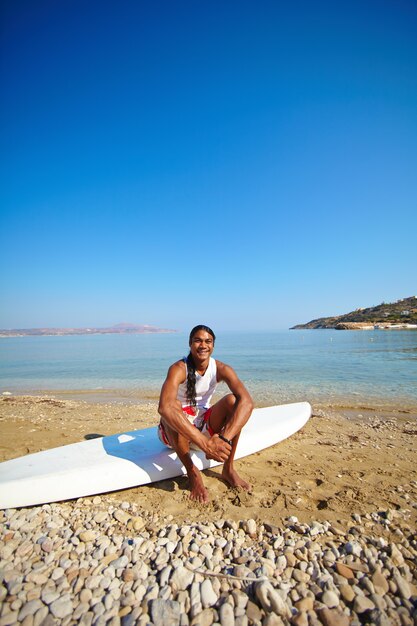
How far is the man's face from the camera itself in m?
3.18

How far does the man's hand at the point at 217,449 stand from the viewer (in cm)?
289

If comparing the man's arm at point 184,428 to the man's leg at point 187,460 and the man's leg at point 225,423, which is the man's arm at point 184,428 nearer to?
the man's leg at point 187,460

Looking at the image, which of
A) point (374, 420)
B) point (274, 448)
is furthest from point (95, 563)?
point (374, 420)

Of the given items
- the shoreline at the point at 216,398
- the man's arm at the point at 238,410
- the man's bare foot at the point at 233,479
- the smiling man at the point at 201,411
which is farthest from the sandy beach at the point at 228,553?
the shoreline at the point at 216,398

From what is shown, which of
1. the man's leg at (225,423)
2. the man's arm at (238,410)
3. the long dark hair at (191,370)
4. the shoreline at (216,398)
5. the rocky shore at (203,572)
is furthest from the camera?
the shoreline at (216,398)

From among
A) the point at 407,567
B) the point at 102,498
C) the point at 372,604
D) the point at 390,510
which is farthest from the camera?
the point at 102,498

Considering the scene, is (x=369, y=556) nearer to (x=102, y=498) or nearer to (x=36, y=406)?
(x=102, y=498)

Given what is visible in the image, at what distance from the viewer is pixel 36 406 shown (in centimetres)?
830

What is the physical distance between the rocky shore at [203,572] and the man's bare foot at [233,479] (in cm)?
64

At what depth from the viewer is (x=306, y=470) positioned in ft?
11.7

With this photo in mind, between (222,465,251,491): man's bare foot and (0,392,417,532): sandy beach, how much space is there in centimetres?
7

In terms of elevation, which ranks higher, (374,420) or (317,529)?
(317,529)

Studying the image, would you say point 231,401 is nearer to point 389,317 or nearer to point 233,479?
point 233,479

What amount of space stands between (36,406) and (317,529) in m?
8.23
